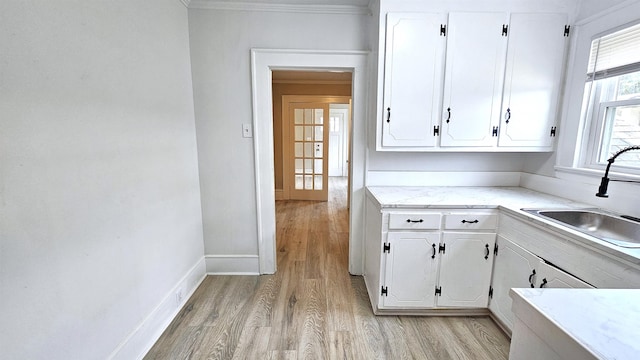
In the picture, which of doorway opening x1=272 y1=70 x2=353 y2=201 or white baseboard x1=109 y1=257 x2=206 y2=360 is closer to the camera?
white baseboard x1=109 y1=257 x2=206 y2=360

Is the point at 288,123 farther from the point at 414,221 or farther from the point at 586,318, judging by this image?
the point at 586,318

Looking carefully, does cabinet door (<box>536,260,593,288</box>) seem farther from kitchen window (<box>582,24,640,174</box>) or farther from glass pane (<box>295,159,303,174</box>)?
glass pane (<box>295,159,303,174</box>)

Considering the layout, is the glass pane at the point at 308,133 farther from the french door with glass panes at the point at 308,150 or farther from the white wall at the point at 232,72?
the white wall at the point at 232,72

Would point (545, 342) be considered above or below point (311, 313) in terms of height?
above

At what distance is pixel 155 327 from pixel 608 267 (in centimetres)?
250

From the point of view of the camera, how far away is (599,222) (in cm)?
171

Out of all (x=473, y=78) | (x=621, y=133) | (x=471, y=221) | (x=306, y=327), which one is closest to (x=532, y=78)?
(x=473, y=78)

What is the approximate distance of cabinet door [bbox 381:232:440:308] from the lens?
6.20ft

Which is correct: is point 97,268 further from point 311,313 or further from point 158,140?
point 311,313

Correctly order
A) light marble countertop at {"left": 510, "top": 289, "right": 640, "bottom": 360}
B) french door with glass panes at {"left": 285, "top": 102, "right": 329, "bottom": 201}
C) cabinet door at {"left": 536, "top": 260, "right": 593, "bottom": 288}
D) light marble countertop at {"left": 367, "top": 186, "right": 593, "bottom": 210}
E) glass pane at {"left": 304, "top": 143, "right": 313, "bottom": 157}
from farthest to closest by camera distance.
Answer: glass pane at {"left": 304, "top": 143, "right": 313, "bottom": 157} < french door with glass panes at {"left": 285, "top": 102, "right": 329, "bottom": 201} < light marble countertop at {"left": 367, "top": 186, "right": 593, "bottom": 210} < cabinet door at {"left": 536, "top": 260, "right": 593, "bottom": 288} < light marble countertop at {"left": 510, "top": 289, "right": 640, "bottom": 360}

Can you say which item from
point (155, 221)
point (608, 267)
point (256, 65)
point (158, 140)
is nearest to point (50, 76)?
point (158, 140)

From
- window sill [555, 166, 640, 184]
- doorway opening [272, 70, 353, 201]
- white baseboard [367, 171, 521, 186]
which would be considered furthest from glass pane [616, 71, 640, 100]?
doorway opening [272, 70, 353, 201]

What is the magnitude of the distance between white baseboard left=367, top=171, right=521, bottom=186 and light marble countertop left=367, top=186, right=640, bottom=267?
0.25ft

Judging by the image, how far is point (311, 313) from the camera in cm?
204
